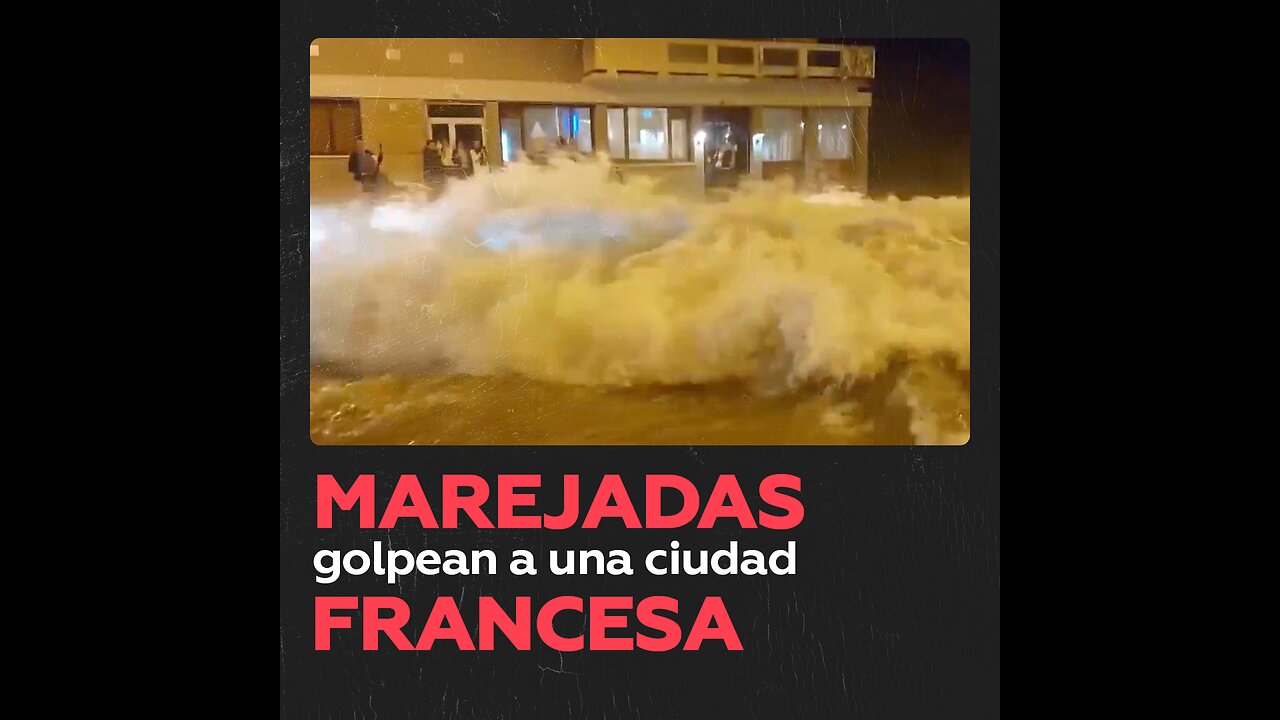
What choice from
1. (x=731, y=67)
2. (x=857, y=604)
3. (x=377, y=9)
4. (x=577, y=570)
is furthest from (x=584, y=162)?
(x=857, y=604)

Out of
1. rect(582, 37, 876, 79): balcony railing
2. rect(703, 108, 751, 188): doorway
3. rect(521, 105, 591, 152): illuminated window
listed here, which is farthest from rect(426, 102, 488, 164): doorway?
rect(703, 108, 751, 188): doorway

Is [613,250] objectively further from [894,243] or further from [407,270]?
[894,243]

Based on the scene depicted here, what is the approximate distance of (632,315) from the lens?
107 inches

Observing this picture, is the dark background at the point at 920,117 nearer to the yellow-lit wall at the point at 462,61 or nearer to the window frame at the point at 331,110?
the yellow-lit wall at the point at 462,61

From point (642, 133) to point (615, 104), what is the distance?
99 millimetres

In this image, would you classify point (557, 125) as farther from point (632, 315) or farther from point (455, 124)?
point (632, 315)

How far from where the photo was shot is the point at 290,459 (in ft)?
8.84

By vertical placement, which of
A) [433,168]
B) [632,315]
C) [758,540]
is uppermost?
[433,168]

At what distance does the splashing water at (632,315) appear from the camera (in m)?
2.68

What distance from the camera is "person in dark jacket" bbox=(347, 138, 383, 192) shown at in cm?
267

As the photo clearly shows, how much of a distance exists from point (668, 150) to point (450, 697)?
4.80 feet

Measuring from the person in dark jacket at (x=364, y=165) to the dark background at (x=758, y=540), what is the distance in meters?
0.12

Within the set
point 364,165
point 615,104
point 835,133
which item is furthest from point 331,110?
point 835,133

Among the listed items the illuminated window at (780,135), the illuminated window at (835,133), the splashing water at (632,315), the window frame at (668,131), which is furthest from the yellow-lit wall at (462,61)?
the illuminated window at (835,133)
